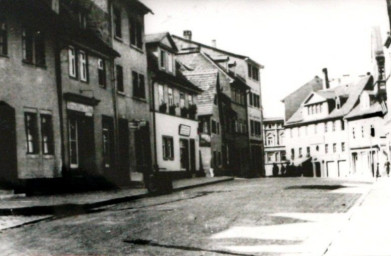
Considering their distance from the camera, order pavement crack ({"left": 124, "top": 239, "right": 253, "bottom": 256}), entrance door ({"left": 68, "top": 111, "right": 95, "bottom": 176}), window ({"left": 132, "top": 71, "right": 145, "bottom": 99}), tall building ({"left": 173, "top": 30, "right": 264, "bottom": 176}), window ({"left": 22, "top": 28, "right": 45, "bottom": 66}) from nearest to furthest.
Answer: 1. pavement crack ({"left": 124, "top": 239, "right": 253, "bottom": 256})
2. tall building ({"left": 173, "top": 30, "right": 264, "bottom": 176})
3. entrance door ({"left": 68, "top": 111, "right": 95, "bottom": 176})
4. window ({"left": 22, "top": 28, "right": 45, "bottom": 66})
5. window ({"left": 132, "top": 71, "right": 145, "bottom": 99})

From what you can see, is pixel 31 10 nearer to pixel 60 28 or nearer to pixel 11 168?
pixel 60 28

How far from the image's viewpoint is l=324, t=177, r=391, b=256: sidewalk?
3920 millimetres

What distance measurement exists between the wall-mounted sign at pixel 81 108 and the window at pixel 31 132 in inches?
36.0

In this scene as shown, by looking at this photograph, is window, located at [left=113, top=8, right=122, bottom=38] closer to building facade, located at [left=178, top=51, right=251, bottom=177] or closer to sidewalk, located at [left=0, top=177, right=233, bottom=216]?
building facade, located at [left=178, top=51, right=251, bottom=177]

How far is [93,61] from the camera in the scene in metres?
6.84

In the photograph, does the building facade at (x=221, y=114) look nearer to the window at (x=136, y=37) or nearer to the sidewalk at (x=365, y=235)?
the window at (x=136, y=37)

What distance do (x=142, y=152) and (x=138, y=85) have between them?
0.79 m

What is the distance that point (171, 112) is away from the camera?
1098 centimetres

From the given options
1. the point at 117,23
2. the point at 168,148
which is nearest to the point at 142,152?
the point at 168,148

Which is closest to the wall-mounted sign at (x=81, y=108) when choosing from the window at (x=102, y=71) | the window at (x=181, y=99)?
the window at (x=102, y=71)

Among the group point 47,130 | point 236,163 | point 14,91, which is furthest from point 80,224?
point 236,163

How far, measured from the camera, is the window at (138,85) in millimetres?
7000

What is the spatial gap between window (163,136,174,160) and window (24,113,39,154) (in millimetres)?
1620

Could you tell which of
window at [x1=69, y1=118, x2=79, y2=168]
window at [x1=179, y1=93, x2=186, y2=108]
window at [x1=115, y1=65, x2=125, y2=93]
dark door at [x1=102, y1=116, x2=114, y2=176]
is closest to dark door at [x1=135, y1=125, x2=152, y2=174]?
dark door at [x1=102, y1=116, x2=114, y2=176]
